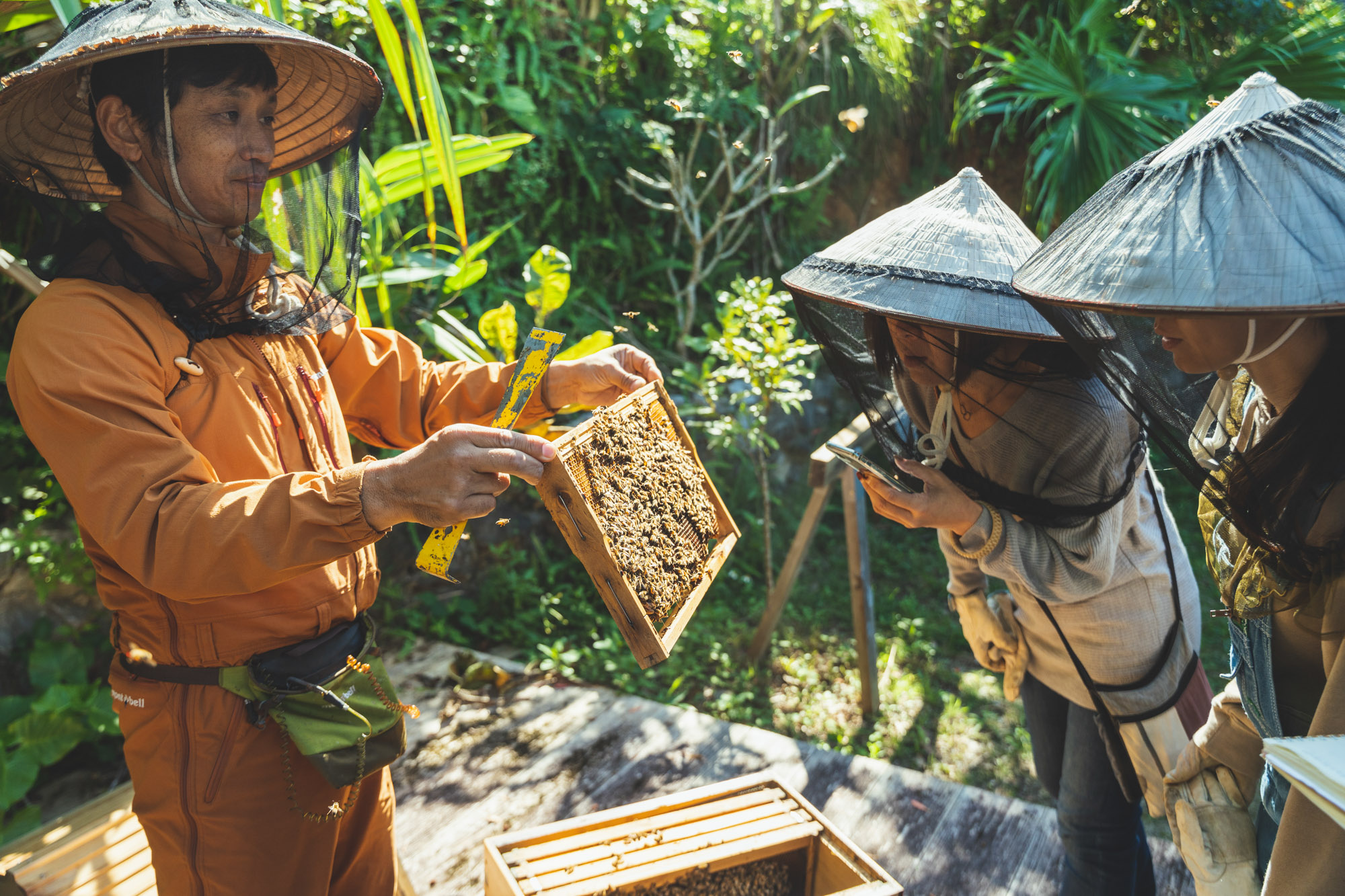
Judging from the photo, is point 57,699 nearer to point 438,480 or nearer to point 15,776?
point 15,776

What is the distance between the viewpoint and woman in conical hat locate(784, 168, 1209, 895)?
69.3 inches

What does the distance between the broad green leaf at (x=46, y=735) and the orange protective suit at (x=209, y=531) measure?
65.8 inches

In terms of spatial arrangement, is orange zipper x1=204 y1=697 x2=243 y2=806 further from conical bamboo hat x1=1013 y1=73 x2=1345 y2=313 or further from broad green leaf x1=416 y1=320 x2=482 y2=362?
broad green leaf x1=416 y1=320 x2=482 y2=362

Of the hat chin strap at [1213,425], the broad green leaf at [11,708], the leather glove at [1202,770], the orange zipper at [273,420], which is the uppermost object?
the hat chin strap at [1213,425]

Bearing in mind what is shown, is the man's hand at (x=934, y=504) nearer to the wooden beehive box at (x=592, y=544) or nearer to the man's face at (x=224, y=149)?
the wooden beehive box at (x=592, y=544)

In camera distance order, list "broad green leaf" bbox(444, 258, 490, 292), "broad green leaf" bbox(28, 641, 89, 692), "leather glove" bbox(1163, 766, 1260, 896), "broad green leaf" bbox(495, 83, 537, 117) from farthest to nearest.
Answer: "broad green leaf" bbox(495, 83, 537, 117) → "broad green leaf" bbox(444, 258, 490, 292) → "broad green leaf" bbox(28, 641, 89, 692) → "leather glove" bbox(1163, 766, 1260, 896)

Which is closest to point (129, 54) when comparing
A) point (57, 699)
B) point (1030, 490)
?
point (1030, 490)

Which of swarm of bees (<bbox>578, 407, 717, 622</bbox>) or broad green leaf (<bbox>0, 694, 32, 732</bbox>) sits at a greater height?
swarm of bees (<bbox>578, 407, 717, 622</bbox>)

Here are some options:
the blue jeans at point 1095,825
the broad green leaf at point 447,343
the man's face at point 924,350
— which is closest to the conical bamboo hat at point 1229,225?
the man's face at point 924,350

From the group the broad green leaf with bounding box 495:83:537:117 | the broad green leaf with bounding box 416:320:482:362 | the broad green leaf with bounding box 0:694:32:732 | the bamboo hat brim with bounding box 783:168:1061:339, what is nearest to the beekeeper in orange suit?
the bamboo hat brim with bounding box 783:168:1061:339

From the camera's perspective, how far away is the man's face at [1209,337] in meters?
1.16

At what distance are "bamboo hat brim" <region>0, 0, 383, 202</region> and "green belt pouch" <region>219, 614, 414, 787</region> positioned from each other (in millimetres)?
952

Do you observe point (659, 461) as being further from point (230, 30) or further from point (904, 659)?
point (904, 659)

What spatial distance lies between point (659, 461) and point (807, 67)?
488 centimetres
